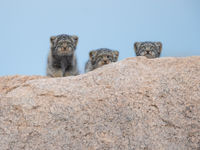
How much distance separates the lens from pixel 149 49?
10.1 meters

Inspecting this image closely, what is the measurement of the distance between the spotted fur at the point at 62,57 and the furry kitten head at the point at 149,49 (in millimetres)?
1576

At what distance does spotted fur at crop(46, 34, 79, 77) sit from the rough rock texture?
3.80 m

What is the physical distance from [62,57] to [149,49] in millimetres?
2115

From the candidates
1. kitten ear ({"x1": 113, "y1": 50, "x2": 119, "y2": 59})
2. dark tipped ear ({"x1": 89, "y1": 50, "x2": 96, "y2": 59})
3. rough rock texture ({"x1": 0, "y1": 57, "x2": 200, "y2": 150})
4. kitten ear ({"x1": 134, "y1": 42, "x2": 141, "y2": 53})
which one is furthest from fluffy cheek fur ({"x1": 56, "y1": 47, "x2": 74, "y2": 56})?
rough rock texture ({"x1": 0, "y1": 57, "x2": 200, "y2": 150})

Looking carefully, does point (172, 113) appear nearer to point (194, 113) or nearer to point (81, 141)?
point (194, 113)

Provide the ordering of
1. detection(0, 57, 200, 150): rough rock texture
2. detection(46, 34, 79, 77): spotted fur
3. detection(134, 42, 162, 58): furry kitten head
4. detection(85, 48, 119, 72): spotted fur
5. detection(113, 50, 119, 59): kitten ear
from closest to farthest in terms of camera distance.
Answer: detection(0, 57, 200, 150): rough rock texture, detection(85, 48, 119, 72): spotted fur, detection(113, 50, 119, 59): kitten ear, detection(46, 34, 79, 77): spotted fur, detection(134, 42, 162, 58): furry kitten head

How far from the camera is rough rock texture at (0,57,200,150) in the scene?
5273 mm

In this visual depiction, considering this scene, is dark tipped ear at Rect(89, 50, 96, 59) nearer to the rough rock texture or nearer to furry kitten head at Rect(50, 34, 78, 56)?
furry kitten head at Rect(50, 34, 78, 56)

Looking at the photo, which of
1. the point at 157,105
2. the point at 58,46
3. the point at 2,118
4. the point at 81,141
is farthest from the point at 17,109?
the point at 58,46

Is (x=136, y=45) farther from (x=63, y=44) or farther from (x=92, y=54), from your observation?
(x=63, y=44)

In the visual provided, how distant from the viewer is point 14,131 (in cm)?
540

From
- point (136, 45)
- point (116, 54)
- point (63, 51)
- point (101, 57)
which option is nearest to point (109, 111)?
point (101, 57)

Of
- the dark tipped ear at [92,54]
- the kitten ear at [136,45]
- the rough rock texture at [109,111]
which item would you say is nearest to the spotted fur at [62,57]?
the dark tipped ear at [92,54]

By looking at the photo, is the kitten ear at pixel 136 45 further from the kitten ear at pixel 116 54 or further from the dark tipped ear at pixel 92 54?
the dark tipped ear at pixel 92 54
